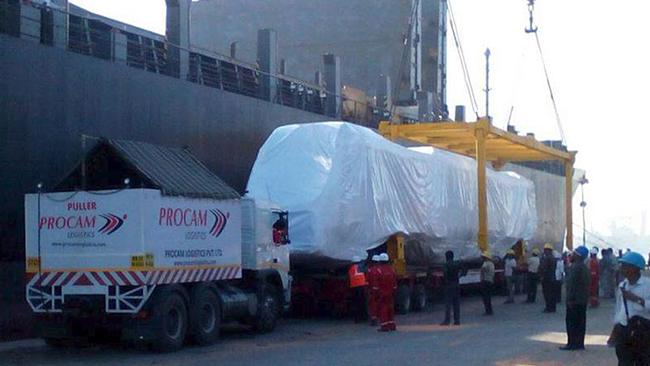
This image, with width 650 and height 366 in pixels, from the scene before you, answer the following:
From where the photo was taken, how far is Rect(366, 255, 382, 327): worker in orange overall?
20.0 m

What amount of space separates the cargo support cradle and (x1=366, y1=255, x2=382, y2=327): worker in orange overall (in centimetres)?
476

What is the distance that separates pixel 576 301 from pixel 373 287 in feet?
17.9

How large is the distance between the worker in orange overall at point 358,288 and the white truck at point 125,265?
15.1ft

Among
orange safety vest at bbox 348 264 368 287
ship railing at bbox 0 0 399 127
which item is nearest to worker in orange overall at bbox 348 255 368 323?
orange safety vest at bbox 348 264 368 287

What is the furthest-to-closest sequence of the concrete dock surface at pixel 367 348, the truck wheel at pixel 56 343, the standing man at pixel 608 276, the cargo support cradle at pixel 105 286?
the standing man at pixel 608 276, the truck wheel at pixel 56 343, the cargo support cradle at pixel 105 286, the concrete dock surface at pixel 367 348

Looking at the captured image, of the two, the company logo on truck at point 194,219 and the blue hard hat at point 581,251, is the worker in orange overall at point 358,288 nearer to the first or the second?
the company logo on truck at point 194,219

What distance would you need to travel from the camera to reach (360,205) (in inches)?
875

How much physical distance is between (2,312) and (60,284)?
10.7ft

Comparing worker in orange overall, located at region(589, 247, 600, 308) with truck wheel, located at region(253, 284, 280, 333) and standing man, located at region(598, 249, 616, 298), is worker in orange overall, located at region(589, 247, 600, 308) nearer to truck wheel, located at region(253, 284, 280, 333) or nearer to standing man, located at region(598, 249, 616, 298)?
standing man, located at region(598, 249, 616, 298)

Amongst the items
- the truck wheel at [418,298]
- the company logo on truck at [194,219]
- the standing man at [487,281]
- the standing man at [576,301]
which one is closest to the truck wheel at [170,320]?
the company logo on truck at [194,219]

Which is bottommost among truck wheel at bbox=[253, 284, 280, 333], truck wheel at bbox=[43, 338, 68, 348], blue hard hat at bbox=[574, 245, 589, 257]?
truck wheel at bbox=[43, 338, 68, 348]

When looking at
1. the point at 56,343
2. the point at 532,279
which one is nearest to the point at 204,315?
the point at 56,343

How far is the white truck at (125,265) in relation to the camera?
15695mm

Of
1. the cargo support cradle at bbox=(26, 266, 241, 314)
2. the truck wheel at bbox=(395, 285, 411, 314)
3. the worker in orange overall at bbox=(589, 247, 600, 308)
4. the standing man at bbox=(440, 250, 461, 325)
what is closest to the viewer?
the cargo support cradle at bbox=(26, 266, 241, 314)
